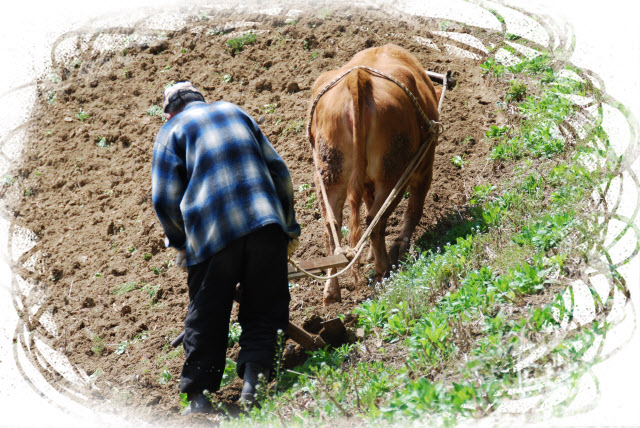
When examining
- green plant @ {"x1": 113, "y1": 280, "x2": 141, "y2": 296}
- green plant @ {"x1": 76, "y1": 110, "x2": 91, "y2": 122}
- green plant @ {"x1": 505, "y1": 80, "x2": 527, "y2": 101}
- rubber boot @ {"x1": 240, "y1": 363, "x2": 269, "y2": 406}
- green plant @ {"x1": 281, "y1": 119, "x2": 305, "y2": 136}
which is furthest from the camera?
green plant @ {"x1": 76, "y1": 110, "x2": 91, "y2": 122}

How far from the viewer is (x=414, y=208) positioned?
20.8 ft

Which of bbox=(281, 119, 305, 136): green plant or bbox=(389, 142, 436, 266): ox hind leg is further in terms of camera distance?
bbox=(281, 119, 305, 136): green plant

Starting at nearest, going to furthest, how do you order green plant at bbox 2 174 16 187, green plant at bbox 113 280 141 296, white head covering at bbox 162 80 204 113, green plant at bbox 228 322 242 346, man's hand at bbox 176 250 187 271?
1. man's hand at bbox 176 250 187 271
2. white head covering at bbox 162 80 204 113
3. green plant at bbox 228 322 242 346
4. green plant at bbox 113 280 141 296
5. green plant at bbox 2 174 16 187

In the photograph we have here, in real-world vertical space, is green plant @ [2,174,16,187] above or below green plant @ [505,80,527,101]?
below

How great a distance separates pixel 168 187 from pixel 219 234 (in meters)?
0.47

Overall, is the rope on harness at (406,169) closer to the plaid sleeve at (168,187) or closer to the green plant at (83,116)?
the plaid sleeve at (168,187)

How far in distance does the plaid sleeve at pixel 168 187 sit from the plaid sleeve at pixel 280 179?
1.96ft

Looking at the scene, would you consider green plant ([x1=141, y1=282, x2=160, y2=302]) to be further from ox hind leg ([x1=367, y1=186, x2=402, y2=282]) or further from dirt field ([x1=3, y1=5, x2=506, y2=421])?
ox hind leg ([x1=367, y1=186, x2=402, y2=282])

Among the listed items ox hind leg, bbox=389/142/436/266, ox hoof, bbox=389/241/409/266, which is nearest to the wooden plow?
ox hoof, bbox=389/241/409/266

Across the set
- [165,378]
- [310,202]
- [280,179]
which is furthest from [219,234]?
[310,202]

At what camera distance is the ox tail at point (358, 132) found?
533cm

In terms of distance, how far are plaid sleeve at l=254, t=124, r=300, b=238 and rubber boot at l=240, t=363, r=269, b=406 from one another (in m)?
0.92

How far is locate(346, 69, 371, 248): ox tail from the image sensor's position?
5.33 m

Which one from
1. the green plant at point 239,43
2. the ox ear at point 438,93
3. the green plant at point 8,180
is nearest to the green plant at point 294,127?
the ox ear at point 438,93
